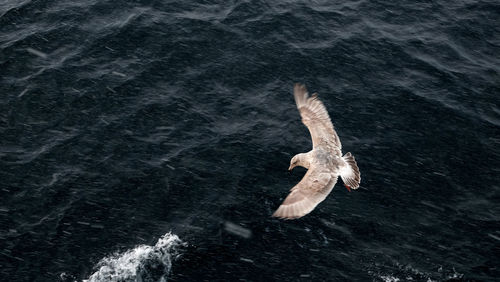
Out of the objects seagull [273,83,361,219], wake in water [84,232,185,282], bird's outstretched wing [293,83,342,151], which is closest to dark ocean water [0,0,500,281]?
wake in water [84,232,185,282]

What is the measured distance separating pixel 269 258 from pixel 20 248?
886 cm

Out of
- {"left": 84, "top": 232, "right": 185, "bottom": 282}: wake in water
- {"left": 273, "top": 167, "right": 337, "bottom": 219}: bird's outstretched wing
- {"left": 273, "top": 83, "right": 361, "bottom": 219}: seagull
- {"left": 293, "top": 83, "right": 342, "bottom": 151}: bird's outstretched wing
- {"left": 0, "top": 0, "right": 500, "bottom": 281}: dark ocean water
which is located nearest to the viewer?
{"left": 273, "top": 167, "right": 337, "bottom": 219}: bird's outstretched wing

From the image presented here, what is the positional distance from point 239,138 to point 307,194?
6427 mm

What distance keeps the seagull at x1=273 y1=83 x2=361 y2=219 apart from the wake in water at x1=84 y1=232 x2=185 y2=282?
4.52 metres

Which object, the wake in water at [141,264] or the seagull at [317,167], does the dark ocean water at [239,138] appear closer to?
the wake in water at [141,264]

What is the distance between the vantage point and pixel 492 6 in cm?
2780

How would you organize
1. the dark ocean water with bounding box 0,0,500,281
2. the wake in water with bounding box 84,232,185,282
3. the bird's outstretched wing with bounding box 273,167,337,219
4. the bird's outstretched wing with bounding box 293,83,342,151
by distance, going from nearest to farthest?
the bird's outstretched wing with bounding box 273,167,337,219, the wake in water with bounding box 84,232,185,282, the dark ocean water with bounding box 0,0,500,281, the bird's outstretched wing with bounding box 293,83,342,151

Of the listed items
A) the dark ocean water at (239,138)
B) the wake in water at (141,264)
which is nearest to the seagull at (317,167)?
the dark ocean water at (239,138)

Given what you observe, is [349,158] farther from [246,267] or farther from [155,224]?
[155,224]

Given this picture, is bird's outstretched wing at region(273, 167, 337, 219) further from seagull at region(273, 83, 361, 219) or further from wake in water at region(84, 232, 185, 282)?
wake in water at region(84, 232, 185, 282)

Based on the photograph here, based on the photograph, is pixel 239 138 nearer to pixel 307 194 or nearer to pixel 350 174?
pixel 350 174

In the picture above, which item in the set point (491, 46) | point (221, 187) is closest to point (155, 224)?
point (221, 187)

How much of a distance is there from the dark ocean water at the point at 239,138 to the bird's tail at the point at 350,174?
184 centimetres

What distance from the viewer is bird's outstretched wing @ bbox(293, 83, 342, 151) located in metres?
16.9
